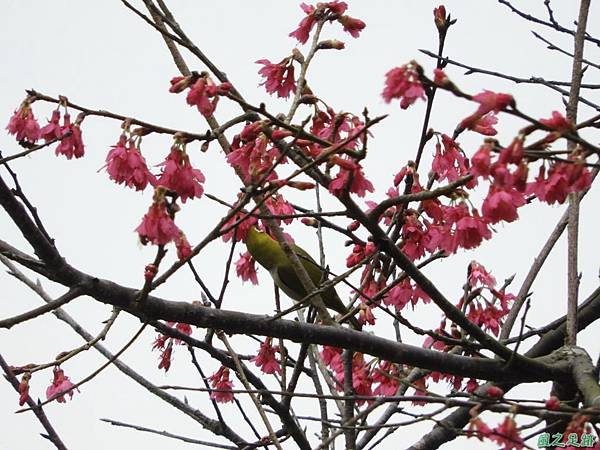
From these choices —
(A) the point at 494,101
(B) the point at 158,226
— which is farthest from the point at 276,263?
(A) the point at 494,101

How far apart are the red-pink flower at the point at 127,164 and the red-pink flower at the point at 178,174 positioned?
0.25ft

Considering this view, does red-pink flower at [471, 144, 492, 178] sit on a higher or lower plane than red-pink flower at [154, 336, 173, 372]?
lower

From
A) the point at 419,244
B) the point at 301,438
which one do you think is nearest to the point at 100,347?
the point at 301,438

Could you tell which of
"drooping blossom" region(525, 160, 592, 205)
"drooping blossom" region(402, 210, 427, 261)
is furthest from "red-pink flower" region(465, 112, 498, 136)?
"drooping blossom" region(525, 160, 592, 205)

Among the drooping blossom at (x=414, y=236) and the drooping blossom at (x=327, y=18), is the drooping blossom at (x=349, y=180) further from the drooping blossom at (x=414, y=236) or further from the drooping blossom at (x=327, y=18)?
the drooping blossom at (x=327, y=18)

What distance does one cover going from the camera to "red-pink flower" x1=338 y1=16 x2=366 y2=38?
3102mm

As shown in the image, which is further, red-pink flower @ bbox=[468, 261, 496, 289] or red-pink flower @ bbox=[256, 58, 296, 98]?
red-pink flower @ bbox=[468, 261, 496, 289]

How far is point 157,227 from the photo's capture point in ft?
6.37

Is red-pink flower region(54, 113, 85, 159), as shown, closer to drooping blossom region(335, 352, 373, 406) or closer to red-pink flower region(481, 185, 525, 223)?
red-pink flower region(481, 185, 525, 223)

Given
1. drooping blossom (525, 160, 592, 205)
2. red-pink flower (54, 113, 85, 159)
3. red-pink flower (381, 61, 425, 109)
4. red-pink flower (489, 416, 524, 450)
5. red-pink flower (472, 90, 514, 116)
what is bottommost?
red-pink flower (489, 416, 524, 450)

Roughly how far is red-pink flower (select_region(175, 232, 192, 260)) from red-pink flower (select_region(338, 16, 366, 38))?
139cm

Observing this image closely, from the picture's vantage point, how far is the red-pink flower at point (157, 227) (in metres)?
1.94

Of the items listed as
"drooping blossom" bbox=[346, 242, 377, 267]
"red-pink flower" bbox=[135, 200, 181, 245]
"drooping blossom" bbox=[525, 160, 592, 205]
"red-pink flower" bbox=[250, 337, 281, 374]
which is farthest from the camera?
"red-pink flower" bbox=[250, 337, 281, 374]

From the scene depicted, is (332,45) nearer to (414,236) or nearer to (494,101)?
(414,236)
